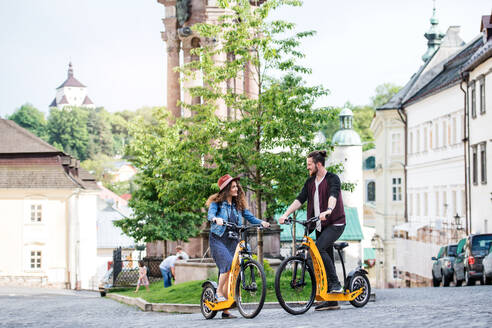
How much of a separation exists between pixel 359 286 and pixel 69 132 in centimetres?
14359

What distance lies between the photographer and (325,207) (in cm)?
1151

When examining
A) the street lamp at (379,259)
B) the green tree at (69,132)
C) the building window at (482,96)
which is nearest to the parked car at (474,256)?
the building window at (482,96)

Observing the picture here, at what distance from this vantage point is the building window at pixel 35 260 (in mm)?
54938

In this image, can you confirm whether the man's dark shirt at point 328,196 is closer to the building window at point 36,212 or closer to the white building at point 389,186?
the building window at point 36,212

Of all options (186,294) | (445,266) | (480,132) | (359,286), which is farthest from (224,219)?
(480,132)

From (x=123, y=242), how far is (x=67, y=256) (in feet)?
99.5

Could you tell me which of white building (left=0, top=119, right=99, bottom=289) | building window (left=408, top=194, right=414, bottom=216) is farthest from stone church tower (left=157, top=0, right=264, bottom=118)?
building window (left=408, top=194, right=414, bottom=216)

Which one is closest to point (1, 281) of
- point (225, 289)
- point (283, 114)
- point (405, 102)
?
point (405, 102)

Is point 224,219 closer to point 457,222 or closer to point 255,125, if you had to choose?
point 255,125

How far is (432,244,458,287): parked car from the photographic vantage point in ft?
91.2

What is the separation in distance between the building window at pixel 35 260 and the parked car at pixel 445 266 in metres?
30.7

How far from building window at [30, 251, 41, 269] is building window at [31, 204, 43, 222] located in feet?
6.28

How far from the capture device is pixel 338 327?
30.7 ft

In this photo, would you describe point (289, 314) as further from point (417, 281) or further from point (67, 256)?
point (67, 256)
